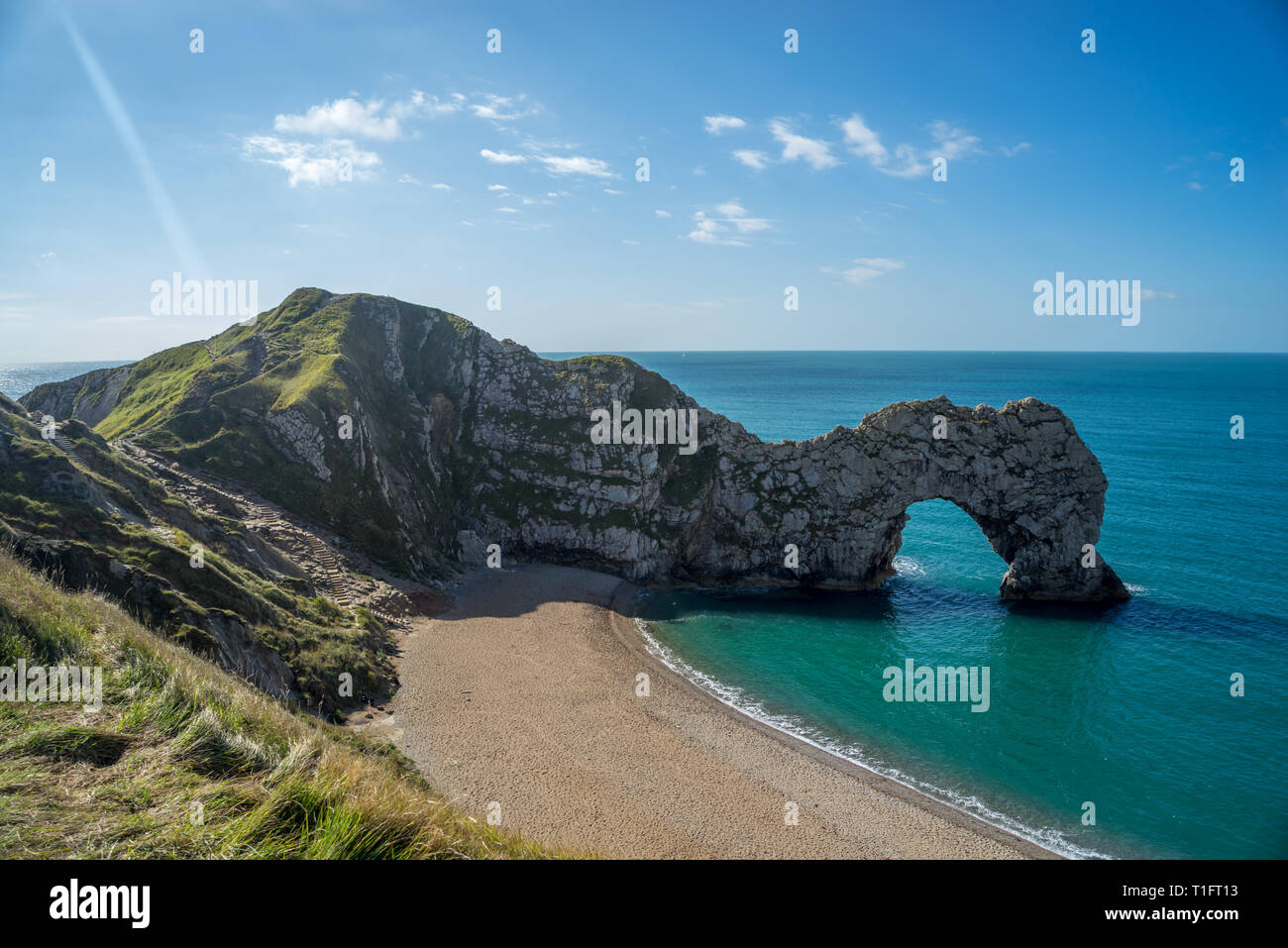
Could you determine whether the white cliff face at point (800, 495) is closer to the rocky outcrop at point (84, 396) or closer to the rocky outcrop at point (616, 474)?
the rocky outcrop at point (616, 474)

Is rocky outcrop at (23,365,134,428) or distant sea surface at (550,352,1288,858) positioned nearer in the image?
distant sea surface at (550,352,1288,858)

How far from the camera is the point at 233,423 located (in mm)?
45719

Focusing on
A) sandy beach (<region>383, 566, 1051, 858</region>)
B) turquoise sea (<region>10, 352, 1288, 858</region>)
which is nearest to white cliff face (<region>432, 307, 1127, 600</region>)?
turquoise sea (<region>10, 352, 1288, 858</region>)

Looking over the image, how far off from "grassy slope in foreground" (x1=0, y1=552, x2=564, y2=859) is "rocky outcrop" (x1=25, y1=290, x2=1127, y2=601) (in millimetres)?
36781

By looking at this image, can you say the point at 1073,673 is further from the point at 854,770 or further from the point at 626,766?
the point at 626,766

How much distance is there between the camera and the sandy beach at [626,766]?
931 inches

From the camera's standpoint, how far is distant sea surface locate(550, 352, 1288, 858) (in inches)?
1035

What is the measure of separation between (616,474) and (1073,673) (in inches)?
1363

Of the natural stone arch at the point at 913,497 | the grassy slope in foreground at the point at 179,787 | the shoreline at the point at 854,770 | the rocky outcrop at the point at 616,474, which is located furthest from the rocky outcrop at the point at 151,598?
the natural stone arch at the point at 913,497

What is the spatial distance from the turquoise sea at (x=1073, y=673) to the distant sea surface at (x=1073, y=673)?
0.40ft

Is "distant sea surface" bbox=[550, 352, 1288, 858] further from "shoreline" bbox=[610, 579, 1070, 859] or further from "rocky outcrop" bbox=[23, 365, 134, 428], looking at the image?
"rocky outcrop" bbox=[23, 365, 134, 428]

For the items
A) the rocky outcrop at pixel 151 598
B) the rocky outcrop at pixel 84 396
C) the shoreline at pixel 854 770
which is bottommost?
the shoreline at pixel 854 770

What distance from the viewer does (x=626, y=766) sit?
2748 centimetres

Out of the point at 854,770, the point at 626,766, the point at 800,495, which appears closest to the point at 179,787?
the point at 626,766
